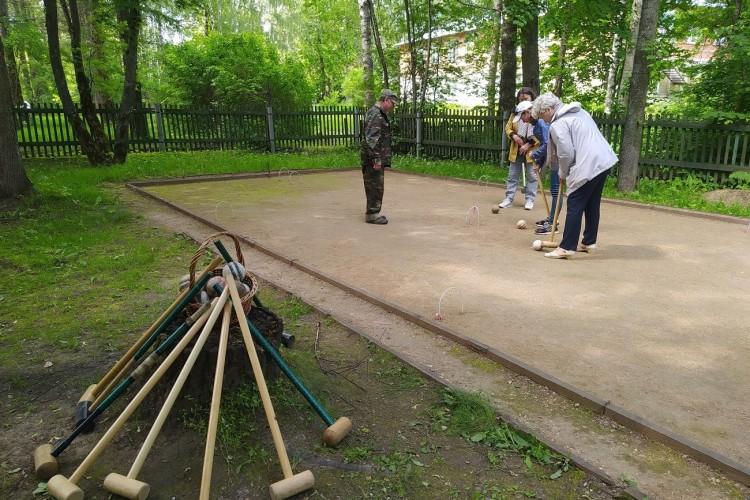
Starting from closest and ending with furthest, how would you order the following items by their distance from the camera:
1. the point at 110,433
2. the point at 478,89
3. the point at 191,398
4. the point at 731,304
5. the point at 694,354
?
1. the point at 110,433
2. the point at 191,398
3. the point at 694,354
4. the point at 731,304
5. the point at 478,89

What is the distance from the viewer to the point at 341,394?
335 centimetres

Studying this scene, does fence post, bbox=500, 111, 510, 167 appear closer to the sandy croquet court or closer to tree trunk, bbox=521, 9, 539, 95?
tree trunk, bbox=521, 9, 539, 95

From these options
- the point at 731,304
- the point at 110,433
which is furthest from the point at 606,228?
the point at 110,433

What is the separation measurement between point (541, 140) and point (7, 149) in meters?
8.35

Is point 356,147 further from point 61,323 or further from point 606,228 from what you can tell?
point 61,323

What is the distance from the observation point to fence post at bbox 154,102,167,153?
16.5 metres

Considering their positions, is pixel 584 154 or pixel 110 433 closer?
pixel 110 433

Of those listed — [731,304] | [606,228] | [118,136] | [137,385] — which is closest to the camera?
[137,385]

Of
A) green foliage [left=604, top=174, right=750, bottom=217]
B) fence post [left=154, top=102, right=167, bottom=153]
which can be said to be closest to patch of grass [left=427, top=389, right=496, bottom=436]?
green foliage [left=604, top=174, right=750, bottom=217]

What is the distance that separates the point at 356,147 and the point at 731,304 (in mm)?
15302

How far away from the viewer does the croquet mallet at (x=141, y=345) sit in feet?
9.70

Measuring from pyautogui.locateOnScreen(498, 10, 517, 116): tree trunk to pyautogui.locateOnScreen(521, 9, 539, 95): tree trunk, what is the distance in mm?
809

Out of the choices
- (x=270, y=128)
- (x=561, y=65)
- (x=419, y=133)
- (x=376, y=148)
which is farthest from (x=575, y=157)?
(x=561, y=65)

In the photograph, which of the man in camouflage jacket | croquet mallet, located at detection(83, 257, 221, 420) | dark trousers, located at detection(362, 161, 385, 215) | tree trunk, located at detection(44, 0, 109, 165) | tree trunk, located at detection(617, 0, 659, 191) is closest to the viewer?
croquet mallet, located at detection(83, 257, 221, 420)
